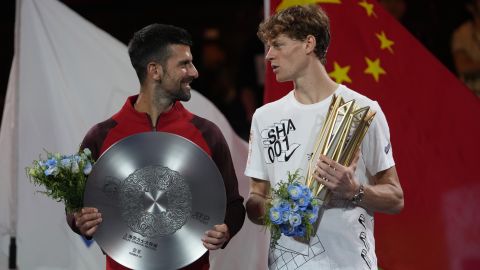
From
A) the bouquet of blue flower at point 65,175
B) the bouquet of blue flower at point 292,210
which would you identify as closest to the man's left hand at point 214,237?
the bouquet of blue flower at point 292,210

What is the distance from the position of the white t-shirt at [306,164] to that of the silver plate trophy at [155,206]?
0.34m

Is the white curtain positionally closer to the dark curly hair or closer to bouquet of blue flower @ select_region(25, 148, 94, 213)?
the dark curly hair

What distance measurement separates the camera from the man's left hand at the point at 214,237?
3.56 m

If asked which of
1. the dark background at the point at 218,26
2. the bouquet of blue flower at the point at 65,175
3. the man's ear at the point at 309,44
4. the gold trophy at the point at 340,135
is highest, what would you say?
the man's ear at the point at 309,44

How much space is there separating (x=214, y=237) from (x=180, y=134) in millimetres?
534

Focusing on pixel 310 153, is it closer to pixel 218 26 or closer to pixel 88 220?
pixel 88 220

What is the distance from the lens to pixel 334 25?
5.11m

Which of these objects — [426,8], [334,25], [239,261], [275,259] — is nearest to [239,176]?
[239,261]

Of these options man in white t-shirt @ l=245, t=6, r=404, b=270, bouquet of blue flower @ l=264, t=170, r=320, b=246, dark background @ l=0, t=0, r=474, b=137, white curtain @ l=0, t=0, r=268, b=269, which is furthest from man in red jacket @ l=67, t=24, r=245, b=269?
dark background @ l=0, t=0, r=474, b=137

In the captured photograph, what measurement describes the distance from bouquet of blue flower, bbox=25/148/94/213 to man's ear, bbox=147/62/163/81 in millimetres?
558

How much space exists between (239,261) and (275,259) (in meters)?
1.26

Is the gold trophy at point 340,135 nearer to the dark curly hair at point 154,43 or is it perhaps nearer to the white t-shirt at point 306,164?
the white t-shirt at point 306,164

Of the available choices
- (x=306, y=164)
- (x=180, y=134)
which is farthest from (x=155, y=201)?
(x=306, y=164)

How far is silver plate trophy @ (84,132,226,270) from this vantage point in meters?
3.57
